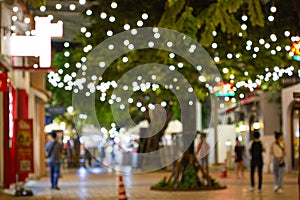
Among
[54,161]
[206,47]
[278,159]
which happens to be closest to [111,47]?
[54,161]

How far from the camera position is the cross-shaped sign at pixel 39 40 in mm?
19078

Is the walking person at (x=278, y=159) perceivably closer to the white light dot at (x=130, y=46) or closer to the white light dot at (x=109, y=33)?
the white light dot at (x=130, y=46)

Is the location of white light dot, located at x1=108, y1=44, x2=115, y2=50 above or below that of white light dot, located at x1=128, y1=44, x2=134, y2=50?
above

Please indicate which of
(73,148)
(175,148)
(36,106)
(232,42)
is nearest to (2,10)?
(232,42)

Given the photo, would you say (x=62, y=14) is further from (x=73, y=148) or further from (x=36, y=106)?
(x=73, y=148)

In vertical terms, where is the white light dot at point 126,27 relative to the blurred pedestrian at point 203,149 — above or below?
above

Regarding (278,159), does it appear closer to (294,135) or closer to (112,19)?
(112,19)

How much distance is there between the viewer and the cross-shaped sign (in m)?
19.1

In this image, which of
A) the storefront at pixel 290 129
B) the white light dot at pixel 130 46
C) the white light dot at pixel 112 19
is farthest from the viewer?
the storefront at pixel 290 129

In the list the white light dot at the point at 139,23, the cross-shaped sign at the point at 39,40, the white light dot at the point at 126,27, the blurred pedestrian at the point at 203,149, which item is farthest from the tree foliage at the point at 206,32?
the blurred pedestrian at the point at 203,149

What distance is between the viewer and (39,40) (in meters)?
19.4

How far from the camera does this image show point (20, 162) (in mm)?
23938

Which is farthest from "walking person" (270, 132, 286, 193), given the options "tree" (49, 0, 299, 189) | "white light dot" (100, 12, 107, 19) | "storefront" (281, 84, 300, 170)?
"storefront" (281, 84, 300, 170)

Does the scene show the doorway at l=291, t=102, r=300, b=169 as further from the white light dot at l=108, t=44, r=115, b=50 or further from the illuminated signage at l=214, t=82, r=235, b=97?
the white light dot at l=108, t=44, r=115, b=50
